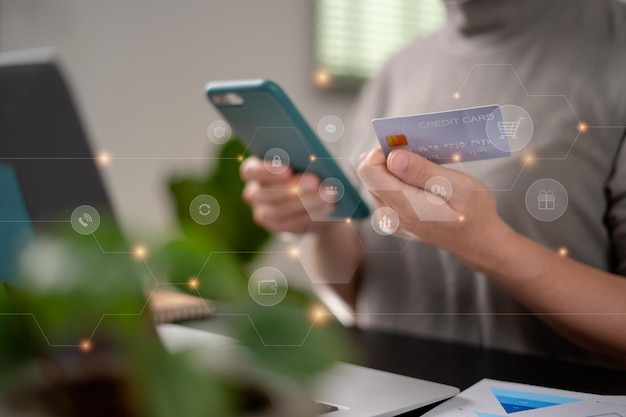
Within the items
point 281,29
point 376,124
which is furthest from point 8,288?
point 281,29

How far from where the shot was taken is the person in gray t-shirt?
1.85 feet

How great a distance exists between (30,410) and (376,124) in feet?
1.19

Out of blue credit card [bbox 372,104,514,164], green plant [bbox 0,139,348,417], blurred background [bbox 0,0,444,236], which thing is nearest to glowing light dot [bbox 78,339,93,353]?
green plant [bbox 0,139,348,417]

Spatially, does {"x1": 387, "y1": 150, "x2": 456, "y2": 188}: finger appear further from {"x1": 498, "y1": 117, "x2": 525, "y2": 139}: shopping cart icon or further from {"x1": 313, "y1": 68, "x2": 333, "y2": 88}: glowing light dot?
{"x1": 313, "y1": 68, "x2": 333, "y2": 88}: glowing light dot

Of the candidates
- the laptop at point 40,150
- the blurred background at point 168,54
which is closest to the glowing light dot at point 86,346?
the laptop at point 40,150

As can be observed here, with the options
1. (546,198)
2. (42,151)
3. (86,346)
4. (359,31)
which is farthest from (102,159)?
(359,31)

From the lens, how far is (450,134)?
1.45ft

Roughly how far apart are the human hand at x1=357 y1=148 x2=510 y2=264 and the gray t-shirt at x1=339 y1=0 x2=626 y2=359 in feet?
0.11

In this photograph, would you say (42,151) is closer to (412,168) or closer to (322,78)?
(412,168)

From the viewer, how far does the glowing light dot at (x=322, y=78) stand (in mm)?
1721

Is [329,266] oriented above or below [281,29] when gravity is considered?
below

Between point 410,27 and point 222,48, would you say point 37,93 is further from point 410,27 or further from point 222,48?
point 410,27

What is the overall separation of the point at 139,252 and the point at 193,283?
0.01 m

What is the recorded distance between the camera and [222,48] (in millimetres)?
1562
